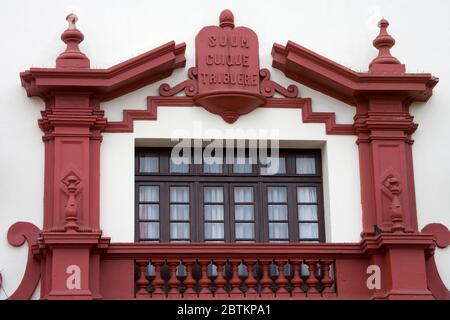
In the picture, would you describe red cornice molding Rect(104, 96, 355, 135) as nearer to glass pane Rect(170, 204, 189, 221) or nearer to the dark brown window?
the dark brown window

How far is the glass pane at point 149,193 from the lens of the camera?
20.9 metres

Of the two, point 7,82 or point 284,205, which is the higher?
point 7,82

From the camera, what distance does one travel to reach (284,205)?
2105 centimetres

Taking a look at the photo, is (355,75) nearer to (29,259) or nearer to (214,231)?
(214,231)

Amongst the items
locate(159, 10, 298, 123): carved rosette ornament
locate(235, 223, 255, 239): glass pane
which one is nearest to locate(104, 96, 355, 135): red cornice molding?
locate(159, 10, 298, 123): carved rosette ornament

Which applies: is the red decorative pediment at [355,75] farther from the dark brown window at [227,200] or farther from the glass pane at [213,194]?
the glass pane at [213,194]

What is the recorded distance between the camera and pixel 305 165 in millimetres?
21297

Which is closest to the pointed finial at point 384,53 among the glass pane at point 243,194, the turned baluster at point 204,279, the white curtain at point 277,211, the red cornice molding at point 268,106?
the red cornice molding at point 268,106

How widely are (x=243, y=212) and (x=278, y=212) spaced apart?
0.49 metres

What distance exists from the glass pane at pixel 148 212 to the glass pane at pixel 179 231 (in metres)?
0.27

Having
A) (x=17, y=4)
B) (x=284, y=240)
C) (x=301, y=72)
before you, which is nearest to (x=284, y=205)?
(x=284, y=240)
